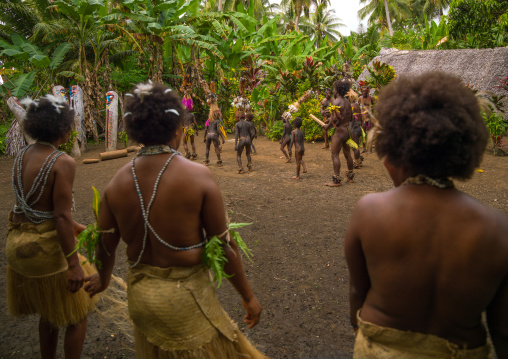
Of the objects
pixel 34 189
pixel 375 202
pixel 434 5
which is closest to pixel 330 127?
pixel 34 189

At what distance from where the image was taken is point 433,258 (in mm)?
1336

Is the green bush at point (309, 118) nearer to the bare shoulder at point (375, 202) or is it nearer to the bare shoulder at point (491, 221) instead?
the bare shoulder at point (375, 202)

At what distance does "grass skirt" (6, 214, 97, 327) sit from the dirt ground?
61cm

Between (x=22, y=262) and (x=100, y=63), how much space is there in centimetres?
1317

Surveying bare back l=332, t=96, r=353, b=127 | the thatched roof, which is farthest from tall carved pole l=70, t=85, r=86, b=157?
the thatched roof

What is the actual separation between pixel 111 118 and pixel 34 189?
35.4 feet

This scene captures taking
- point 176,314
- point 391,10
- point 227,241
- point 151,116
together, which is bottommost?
point 176,314

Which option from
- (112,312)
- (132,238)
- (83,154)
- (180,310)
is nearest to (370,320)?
(180,310)

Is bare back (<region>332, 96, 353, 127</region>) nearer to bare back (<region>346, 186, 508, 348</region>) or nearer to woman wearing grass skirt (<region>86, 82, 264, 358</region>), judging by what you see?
woman wearing grass skirt (<region>86, 82, 264, 358</region>)

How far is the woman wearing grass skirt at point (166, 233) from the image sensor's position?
6.00ft

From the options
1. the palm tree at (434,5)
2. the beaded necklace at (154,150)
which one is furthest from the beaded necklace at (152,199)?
the palm tree at (434,5)

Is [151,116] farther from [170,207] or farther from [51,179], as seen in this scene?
[51,179]

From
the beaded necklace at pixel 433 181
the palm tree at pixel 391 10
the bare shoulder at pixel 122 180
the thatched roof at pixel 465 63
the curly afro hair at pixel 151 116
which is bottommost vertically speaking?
the bare shoulder at pixel 122 180

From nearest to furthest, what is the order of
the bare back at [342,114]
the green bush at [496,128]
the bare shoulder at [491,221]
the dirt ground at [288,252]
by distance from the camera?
1. the bare shoulder at [491,221]
2. the dirt ground at [288,252]
3. the bare back at [342,114]
4. the green bush at [496,128]
